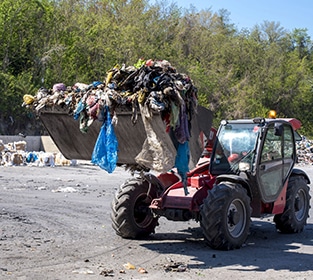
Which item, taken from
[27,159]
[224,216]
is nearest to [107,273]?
[224,216]

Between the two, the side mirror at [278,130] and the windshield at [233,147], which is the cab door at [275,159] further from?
the windshield at [233,147]

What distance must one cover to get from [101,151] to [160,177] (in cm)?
202

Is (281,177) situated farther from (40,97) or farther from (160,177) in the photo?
(40,97)

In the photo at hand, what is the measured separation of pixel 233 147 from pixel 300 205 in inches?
83.6

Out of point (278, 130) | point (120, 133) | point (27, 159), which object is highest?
point (278, 130)

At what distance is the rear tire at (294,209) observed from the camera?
10984 millimetres

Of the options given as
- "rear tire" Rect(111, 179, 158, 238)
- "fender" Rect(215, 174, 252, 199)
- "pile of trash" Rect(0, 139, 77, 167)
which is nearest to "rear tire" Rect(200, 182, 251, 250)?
"fender" Rect(215, 174, 252, 199)

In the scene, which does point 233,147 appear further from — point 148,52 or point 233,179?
point 148,52

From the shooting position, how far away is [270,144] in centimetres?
1053

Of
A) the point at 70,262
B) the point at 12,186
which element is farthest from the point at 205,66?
the point at 70,262

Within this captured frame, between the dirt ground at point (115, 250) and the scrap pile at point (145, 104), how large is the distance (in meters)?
1.32

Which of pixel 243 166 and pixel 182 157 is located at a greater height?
pixel 182 157

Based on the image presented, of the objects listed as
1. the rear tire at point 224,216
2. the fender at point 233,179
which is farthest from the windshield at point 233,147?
the rear tire at point 224,216

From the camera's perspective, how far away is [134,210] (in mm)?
10086
